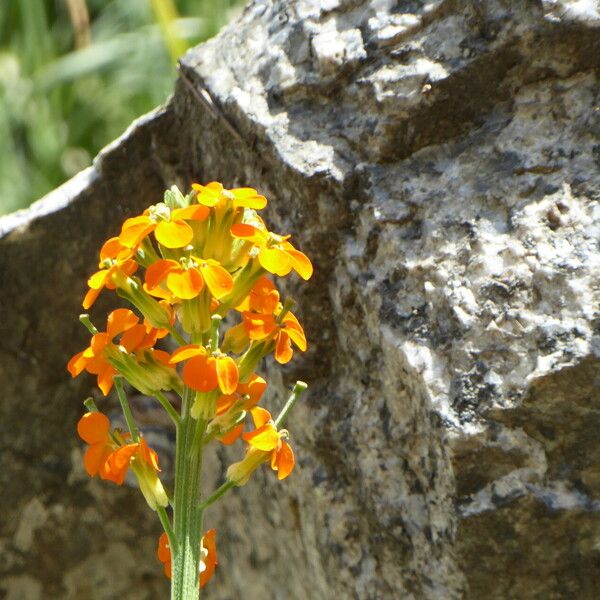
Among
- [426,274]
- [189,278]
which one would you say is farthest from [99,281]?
[426,274]

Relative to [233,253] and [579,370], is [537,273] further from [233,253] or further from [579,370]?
[233,253]

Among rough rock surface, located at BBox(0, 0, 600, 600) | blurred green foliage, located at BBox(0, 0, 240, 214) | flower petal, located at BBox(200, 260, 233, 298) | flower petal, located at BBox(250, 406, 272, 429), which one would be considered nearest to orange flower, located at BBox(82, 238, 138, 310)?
flower petal, located at BBox(200, 260, 233, 298)

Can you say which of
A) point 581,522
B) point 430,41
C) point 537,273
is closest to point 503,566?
point 581,522

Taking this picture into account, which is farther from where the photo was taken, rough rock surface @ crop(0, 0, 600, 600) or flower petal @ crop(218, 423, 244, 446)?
rough rock surface @ crop(0, 0, 600, 600)

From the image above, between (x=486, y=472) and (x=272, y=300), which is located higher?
(x=272, y=300)

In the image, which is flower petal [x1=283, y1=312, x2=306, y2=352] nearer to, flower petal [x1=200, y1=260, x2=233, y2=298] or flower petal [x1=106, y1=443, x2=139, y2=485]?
flower petal [x1=200, y1=260, x2=233, y2=298]

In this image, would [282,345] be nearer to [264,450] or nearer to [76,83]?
[264,450]
